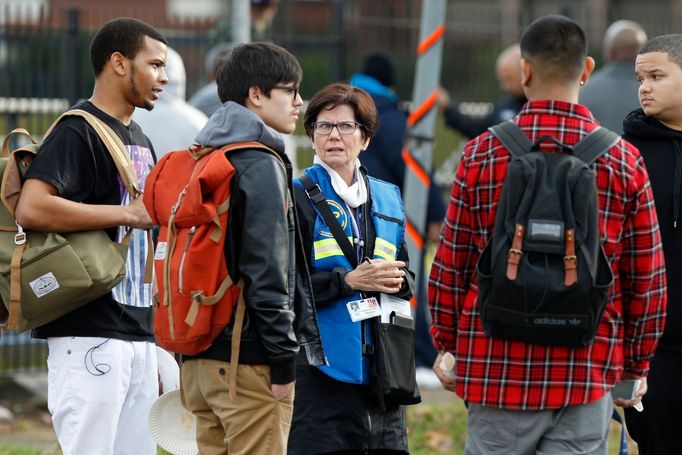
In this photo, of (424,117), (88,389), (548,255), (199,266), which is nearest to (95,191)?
(88,389)

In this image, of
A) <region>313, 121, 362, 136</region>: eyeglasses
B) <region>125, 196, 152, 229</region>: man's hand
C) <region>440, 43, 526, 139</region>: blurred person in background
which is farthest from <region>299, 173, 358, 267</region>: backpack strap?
<region>440, 43, 526, 139</region>: blurred person in background

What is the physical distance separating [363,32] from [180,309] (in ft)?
35.7

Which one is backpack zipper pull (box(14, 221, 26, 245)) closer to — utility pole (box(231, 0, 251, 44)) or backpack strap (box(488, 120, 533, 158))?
backpack strap (box(488, 120, 533, 158))

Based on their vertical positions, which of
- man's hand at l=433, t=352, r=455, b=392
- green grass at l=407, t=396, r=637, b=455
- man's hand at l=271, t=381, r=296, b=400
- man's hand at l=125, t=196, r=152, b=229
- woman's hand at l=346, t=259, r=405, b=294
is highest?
man's hand at l=125, t=196, r=152, b=229

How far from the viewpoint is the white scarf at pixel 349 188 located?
5.16 m

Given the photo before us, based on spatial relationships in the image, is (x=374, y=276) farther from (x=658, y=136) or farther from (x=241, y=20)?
(x=241, y=20)

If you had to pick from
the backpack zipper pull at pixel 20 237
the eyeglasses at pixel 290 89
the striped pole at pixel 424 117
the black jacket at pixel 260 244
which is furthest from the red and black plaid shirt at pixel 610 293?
the striped pole at pixel 424 117

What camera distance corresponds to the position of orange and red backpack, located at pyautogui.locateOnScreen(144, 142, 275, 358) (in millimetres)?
4293

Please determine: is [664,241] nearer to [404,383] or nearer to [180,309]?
[404,383]

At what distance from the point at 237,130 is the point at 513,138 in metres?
0.98

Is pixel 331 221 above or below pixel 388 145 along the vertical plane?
above

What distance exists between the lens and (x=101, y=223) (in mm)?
4918

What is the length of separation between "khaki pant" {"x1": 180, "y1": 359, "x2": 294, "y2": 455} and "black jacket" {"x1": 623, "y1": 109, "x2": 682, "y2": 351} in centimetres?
161

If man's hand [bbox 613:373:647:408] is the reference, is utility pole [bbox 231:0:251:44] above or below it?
above
